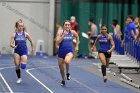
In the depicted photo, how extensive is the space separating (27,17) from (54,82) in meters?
15.4

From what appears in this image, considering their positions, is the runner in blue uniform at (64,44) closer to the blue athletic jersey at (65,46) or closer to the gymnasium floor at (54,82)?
the blue athletic jersey at (65,46)

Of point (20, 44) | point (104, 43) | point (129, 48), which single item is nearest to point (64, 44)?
point (20, 44)

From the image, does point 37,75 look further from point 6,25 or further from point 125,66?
point 6,25

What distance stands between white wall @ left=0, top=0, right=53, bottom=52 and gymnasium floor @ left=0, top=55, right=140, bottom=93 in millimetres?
8351

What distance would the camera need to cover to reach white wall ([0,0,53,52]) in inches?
1323

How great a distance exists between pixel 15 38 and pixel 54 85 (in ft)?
6.73

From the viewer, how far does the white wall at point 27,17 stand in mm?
33594

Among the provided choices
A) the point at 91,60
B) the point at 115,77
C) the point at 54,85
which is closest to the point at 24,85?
the point at 54,85

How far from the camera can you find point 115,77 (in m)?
21.5

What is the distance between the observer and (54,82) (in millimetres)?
18766

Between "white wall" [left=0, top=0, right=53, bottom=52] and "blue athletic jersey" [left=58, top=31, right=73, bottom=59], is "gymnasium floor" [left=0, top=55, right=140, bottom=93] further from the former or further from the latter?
"white wall" [left=0, top=0, right=53, bottom=52]

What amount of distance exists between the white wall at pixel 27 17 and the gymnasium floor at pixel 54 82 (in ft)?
27.4

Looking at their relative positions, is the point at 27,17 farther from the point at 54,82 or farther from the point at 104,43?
the point at 54,82

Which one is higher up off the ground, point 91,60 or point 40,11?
point 40,11
